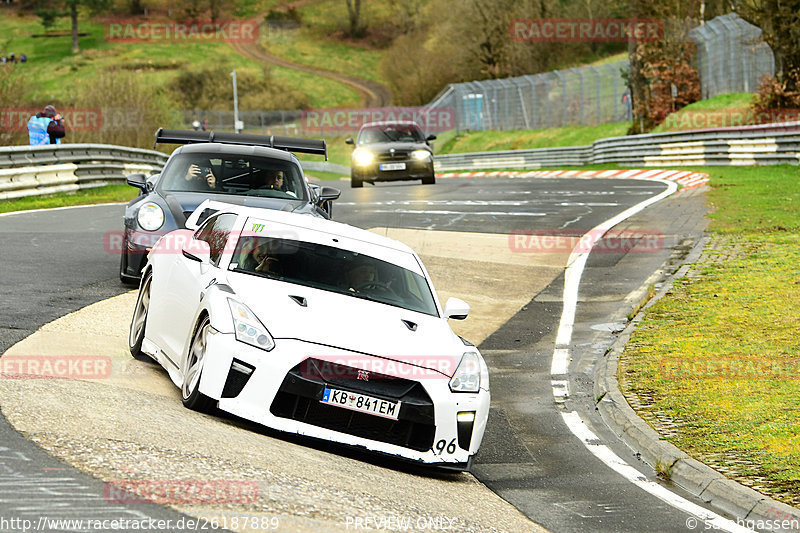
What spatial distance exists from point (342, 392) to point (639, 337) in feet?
20.2

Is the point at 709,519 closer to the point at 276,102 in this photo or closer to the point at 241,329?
the point at 241,329

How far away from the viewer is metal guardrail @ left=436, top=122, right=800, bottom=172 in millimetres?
32281

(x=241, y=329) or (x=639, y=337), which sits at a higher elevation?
A: (x=241, y=329)

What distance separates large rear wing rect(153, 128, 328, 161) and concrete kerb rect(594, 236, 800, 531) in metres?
5.17

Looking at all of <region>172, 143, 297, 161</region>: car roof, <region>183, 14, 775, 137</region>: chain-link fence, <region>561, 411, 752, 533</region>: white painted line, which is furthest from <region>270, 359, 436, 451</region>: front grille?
<region>183, 14, 775, 137</region>: chain-link fence

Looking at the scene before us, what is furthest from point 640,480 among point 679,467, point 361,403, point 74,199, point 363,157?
point 363,157

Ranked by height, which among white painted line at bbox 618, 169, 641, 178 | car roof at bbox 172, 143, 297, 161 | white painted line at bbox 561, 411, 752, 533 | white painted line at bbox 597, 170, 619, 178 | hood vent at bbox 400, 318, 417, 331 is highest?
car roof at bbox 172, 143, 297, 161

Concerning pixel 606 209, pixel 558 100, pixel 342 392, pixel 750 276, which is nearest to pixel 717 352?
pixel 750 276

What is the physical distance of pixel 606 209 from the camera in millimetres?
24359

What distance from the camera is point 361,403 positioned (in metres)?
7.36

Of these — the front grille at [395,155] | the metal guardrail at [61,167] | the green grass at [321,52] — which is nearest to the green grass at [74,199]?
the metal guardrail at [61,167]

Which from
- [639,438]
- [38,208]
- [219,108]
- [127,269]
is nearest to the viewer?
[639,438]

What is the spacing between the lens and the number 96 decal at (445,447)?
7590 millimetres

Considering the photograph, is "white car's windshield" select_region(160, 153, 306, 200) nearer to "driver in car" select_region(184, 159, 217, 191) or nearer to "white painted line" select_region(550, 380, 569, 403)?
"driver in car" select_region(184, 159, 217, 191)
